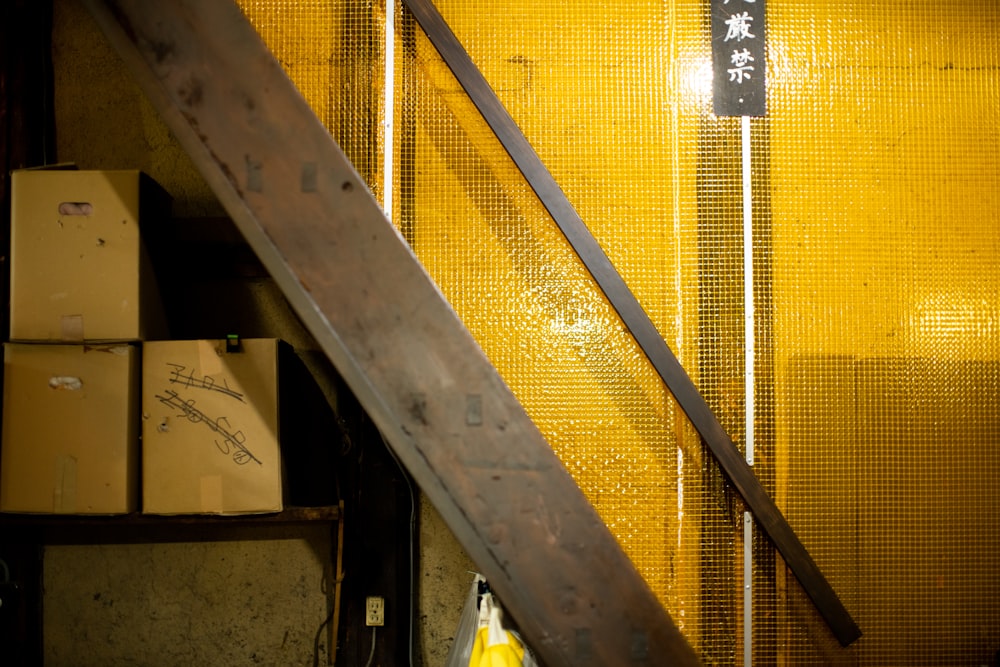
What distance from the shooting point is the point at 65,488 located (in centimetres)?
170

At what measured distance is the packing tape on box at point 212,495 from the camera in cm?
171

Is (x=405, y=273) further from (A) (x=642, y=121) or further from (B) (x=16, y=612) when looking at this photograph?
(B) (x=16, y=612)

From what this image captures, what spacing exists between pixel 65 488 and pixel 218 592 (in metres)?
0.73

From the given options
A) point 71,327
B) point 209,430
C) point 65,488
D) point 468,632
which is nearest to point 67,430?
point 65,488

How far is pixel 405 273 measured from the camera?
0.87m

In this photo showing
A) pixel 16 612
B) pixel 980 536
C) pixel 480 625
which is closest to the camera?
pixel 480 625

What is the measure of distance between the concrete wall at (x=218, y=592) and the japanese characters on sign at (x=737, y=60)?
177 centimetres

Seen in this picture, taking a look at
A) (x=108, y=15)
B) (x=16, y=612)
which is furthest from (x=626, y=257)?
(x=16, y=612)

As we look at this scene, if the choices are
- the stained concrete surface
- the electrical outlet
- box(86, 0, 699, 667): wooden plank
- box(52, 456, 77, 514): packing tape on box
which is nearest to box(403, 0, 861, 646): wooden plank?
box(86, 0, 699, 667): wooden plank

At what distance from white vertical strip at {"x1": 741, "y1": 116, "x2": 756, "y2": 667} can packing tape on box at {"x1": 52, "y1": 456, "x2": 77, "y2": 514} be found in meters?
2.15

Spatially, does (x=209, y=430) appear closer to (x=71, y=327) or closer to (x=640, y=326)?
(x=71, y=327)

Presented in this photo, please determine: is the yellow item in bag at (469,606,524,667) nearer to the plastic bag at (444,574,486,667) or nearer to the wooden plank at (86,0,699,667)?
the plastic bag at (444,574,486,667)

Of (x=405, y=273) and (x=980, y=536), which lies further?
(x=980, y=536)

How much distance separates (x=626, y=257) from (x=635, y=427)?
0.55 metres
